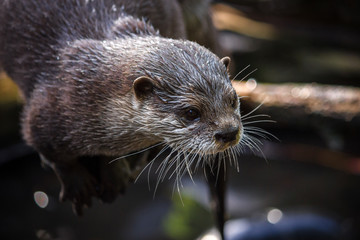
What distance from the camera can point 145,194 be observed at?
210 inches

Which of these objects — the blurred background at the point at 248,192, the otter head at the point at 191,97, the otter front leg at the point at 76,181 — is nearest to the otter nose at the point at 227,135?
A: the otter head at the point at 191,97


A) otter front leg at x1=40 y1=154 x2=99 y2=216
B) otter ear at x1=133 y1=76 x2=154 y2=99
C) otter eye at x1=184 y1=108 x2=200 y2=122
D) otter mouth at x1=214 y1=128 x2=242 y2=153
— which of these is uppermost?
otter ear at x1=133 y1=76 x2=154 y2=99

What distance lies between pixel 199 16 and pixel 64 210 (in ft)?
10.5

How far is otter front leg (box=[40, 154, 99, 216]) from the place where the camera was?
6.54 ft

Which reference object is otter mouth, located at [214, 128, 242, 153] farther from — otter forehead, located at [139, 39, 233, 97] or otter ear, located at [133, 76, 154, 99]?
otter ear, located at [133, 76, 154, 99]

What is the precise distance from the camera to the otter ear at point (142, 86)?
61.9 inches

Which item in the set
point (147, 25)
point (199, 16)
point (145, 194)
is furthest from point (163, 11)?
point (145, 194)

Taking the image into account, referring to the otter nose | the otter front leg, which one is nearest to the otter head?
the otter nose

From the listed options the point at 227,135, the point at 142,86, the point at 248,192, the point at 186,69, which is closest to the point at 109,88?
the point at 142,86

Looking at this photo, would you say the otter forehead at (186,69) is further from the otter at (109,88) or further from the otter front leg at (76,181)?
the otter front leg at (76,181)

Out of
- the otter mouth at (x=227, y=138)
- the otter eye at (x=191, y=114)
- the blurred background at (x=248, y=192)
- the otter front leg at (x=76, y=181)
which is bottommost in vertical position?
the otter mouth at (x=227, y=138)

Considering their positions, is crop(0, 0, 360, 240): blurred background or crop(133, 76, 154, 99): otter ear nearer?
crop(133, 76, 154, 99): otter ear

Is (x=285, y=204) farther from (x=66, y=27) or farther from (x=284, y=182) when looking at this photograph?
(x=66, y=27)

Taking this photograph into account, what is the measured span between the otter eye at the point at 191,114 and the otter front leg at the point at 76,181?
1.88ft
